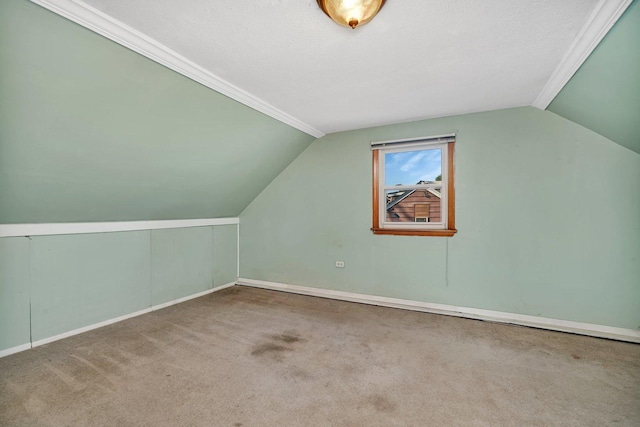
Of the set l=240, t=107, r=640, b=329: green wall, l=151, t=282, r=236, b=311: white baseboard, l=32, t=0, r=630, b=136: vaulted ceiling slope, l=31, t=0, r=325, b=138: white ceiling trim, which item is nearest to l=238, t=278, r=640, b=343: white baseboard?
l=240, t=107, r=640, b=329: green wall

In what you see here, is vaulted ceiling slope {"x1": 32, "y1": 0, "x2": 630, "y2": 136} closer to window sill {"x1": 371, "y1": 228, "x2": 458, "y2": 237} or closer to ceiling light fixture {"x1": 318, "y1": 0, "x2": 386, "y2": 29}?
ceiling light fixture {"x1": 318, "y1": 0, "x2": 386, "y2": 29}

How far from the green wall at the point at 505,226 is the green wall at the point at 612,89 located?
0.19 metres

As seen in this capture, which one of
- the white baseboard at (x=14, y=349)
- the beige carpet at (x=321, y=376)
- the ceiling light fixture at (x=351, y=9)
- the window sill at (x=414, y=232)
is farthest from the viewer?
the window sill at (x=414, y=232)

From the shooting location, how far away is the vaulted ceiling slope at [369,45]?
4.91ft

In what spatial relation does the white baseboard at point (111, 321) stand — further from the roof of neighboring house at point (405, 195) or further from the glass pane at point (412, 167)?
the glass pane at point (412, 167)

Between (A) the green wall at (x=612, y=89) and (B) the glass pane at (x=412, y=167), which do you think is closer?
(A) the green wall at (x=612, y=89)

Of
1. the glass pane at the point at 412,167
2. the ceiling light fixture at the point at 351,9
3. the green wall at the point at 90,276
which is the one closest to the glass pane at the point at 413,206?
the glass pane at the point at 412,167

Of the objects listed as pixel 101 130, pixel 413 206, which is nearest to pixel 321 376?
pixel 413 206

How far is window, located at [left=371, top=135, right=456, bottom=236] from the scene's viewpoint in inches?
128

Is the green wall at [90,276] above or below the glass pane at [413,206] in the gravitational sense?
below

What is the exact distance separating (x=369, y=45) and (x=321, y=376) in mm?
2244

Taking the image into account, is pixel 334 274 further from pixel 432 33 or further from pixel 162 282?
pixel 432 33

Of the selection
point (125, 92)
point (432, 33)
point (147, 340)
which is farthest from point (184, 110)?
point (147, 340)

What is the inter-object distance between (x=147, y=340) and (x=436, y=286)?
2970 mm
